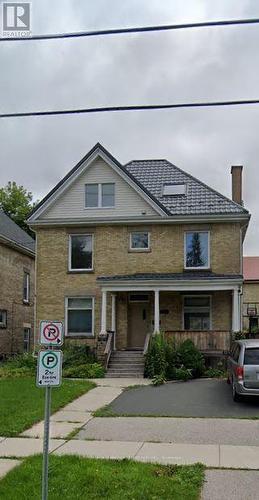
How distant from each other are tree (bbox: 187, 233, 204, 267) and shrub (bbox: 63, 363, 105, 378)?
6513 millimetres

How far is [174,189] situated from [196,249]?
360 cm

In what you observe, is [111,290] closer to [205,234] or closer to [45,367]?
[205,234]

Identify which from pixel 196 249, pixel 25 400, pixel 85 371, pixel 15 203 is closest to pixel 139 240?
pixel 196 249

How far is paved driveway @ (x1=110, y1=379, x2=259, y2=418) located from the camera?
14.1 metres

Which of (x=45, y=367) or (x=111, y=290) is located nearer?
(x=45, y=367)

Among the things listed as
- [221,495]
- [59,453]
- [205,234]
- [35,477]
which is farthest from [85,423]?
[205,234]

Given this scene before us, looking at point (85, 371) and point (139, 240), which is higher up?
point (139, 240)

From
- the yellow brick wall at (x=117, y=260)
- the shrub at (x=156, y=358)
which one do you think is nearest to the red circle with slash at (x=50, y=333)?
the shrub at (x=156, y=358)

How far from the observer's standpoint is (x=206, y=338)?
2288cm

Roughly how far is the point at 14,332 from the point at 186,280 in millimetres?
12702

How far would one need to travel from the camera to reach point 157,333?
74.3ft

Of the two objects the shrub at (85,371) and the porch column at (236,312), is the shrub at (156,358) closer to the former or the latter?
the shrub at (85,371)

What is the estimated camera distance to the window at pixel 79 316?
2612 cm

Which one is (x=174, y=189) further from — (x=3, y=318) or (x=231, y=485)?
(x=231, y=485)
